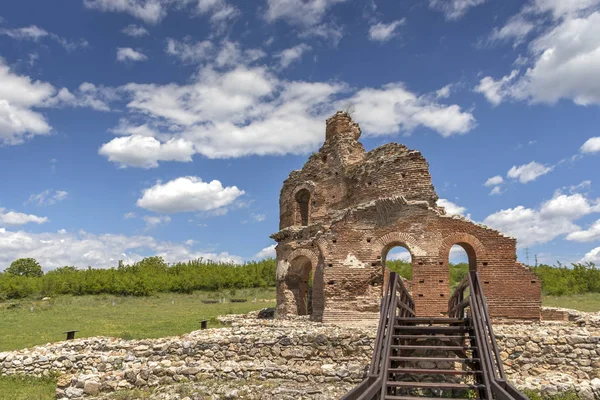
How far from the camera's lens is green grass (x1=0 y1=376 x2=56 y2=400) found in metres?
11.0

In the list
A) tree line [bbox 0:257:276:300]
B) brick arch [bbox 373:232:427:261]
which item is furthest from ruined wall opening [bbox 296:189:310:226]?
tree line [bbox 0:257:276:300]

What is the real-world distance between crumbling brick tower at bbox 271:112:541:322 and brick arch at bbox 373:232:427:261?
0.03 metres

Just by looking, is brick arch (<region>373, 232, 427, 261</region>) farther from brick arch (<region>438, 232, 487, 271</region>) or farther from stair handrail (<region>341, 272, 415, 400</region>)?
stair handrail (<region>341, 272, 415, 400</region>)

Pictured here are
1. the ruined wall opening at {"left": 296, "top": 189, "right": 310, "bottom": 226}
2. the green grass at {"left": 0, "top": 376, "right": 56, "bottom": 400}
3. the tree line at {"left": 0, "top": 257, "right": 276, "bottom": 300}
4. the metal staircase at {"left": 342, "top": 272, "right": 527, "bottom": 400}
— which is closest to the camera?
the metal staircase at {"left": 342, "top": 272, "right": 527, "bottom": 400}

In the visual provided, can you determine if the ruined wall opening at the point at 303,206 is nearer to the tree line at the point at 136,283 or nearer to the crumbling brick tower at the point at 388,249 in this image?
the crumbling brick tower at the point at 388,249

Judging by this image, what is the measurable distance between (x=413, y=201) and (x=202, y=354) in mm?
9102

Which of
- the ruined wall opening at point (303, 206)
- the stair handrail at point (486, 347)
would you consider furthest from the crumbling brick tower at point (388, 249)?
the stair handrail at point (486, 347)

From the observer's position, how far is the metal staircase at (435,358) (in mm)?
6289

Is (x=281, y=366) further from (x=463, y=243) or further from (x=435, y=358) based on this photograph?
(x=463, y=243)

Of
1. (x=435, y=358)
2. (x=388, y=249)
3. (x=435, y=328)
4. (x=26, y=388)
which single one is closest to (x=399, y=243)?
(x=388, y=249)

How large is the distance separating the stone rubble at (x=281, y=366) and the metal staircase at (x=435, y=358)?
4.88 feet

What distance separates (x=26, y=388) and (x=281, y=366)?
6.92 metres

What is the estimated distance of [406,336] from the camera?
8070 millimetres

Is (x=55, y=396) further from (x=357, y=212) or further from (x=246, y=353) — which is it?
(x=357, y=212)
